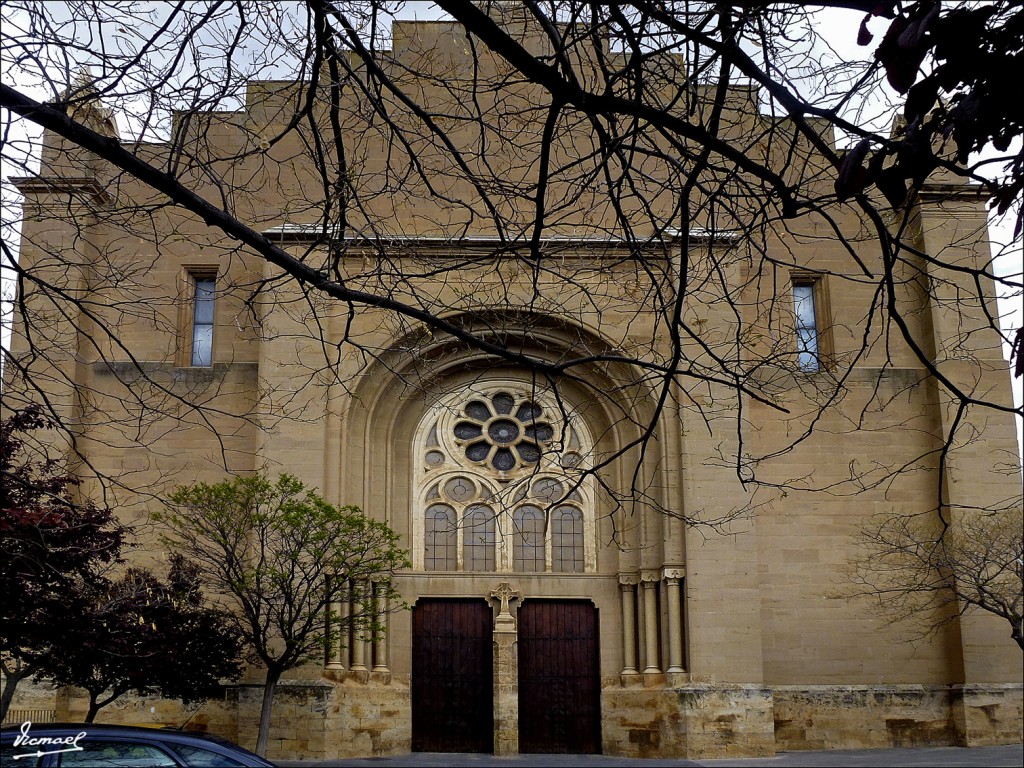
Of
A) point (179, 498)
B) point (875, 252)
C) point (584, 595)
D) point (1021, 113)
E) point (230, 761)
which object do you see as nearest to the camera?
point (1021, 113)

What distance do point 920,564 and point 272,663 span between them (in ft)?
35.8

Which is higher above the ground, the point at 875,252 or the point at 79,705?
the point at 875,252

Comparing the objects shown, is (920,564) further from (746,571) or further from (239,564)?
(239,564)

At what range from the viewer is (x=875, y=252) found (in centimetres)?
2209

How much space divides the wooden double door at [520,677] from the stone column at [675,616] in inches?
66.9

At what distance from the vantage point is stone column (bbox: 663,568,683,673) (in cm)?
1938

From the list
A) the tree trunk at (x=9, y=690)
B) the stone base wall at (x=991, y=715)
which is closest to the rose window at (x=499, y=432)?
the stone base wall at (x=991, y=715)

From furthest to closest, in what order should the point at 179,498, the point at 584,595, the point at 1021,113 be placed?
the point at 584,595, the point at 179,498, the point at 1021,113

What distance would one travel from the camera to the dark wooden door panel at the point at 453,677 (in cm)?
2000

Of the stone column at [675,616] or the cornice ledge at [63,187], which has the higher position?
the cornice ledge at [63,187]

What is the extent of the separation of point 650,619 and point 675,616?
0.61 meters

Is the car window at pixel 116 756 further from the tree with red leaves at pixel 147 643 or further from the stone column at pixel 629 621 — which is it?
the stone column at pixel 629 621

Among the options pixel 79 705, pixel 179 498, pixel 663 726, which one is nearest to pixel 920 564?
pixel 663 726

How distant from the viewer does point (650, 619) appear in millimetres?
19859
